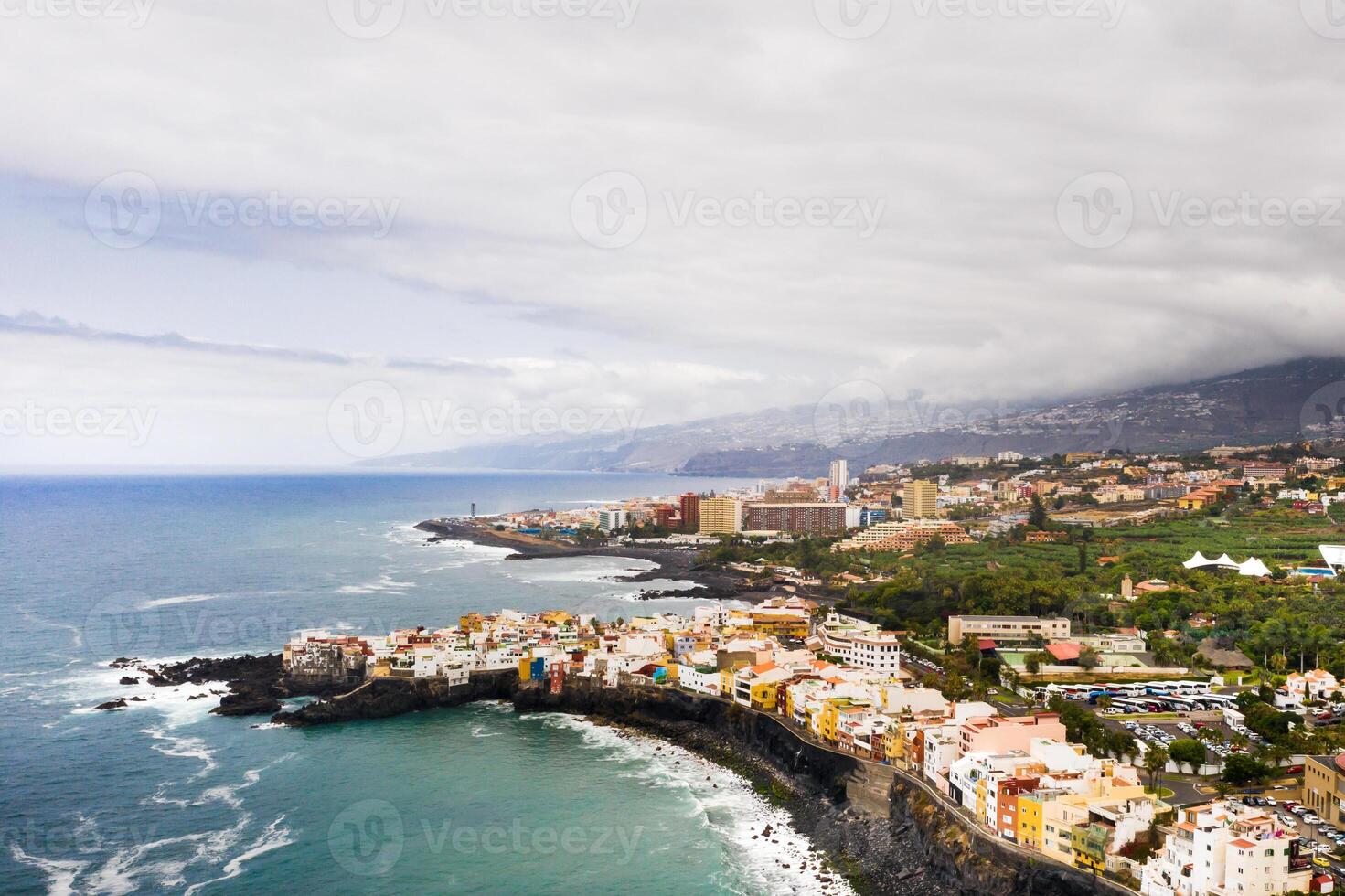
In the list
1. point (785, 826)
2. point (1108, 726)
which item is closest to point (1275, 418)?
point (1108, 726)

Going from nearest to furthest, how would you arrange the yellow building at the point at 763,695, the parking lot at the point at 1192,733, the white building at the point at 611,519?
1. the parking lot at the point at 1192,733
2. the yellow building at the point at 763,695
3. the white building at the point at 611,519

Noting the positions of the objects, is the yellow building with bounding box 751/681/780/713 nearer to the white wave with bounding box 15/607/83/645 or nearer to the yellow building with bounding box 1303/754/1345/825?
the yellow building with bounding box 1303/754/1345/825

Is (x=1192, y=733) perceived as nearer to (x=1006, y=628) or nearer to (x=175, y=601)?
(x=1006, y=628)

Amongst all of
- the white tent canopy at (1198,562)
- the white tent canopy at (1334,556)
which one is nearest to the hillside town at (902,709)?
the white tent canopy at (1198,562)

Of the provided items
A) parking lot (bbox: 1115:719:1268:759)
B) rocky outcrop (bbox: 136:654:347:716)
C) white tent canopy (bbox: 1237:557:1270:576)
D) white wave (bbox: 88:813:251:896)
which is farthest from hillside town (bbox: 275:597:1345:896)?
white tent canopy (bbox: 1237:557:1270:576)

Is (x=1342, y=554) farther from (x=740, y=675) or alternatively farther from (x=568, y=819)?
(x=568, y=819)

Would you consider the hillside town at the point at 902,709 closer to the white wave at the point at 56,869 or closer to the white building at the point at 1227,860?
the white building at the point at 1227,860
